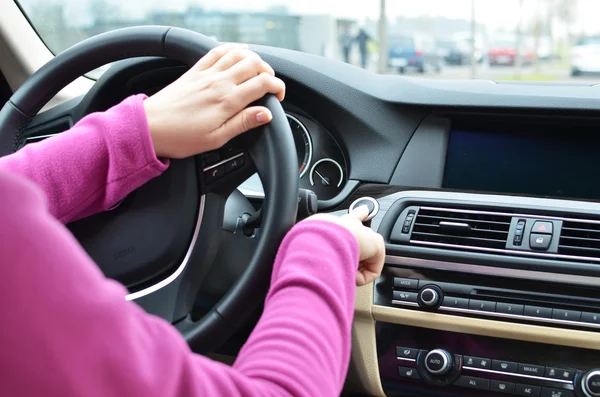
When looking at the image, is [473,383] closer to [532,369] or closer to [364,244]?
[532,369]

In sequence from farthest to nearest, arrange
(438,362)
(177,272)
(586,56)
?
(586,56) < (438,362) < (177,272)

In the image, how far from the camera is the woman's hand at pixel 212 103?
3.18ft

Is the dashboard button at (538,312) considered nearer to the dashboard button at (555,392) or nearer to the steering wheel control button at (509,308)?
the steering wheel control button at (509,308)

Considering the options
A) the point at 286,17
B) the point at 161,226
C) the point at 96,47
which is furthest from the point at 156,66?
the point at 286,17

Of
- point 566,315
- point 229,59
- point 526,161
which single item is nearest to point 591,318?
point 566,315

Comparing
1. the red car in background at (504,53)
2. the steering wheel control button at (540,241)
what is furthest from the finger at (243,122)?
the red car in background at (504,53)

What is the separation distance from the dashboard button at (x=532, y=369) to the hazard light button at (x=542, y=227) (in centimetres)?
23

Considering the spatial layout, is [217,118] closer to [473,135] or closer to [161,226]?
[161,226]

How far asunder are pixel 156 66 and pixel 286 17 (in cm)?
87

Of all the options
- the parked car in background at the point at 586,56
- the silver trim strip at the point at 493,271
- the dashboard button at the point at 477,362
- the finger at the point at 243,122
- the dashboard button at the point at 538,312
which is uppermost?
the finger at the point at 243,122

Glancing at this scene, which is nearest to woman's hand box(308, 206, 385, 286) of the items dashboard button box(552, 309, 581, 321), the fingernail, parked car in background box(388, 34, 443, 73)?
the fingernail

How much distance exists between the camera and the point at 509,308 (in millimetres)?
1189

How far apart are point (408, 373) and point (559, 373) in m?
0.26

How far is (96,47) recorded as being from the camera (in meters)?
1.14
